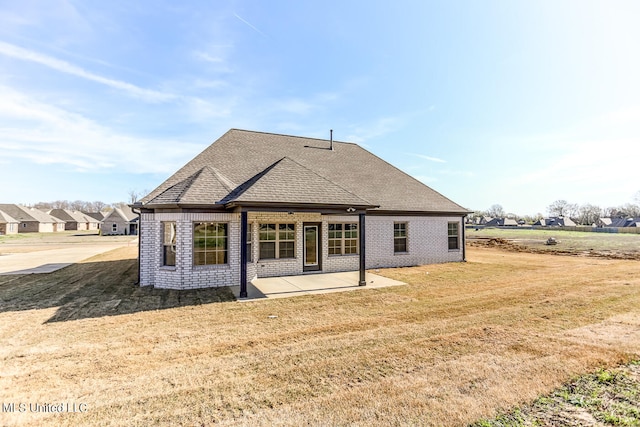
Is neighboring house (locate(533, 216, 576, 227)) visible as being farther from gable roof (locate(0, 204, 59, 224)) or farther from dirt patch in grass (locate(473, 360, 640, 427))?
gable roof (locate(0, 204, 59, 224))

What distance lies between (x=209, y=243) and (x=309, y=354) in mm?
6686

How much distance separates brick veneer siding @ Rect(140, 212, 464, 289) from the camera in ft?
33.1

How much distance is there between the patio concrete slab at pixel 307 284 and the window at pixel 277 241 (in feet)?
3.26

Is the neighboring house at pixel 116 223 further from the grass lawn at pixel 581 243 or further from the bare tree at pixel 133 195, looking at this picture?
the grass lawn at pixel 581 243

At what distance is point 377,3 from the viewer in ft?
37.4

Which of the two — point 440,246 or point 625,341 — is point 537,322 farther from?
point 440,246

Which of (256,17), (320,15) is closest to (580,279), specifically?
(320,15)

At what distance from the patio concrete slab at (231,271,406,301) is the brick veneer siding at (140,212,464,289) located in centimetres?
63

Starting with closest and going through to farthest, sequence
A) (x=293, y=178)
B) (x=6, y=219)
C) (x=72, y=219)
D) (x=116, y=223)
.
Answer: (x=293, y=178), (x=116, y=223), (x=6, y=219), (x=72, y=219)

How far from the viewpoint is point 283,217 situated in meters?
12.0

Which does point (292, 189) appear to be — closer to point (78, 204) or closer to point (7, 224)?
point (7, 224)

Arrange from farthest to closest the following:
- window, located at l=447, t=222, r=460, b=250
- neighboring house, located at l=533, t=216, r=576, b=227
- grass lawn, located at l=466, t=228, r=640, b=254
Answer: neighboring house, located at l=533, t=216, r=576, b=227, grass lawn, located at l=466, t=228, r=640, b=254, window, located at l=447, t=222, r=460, b=250

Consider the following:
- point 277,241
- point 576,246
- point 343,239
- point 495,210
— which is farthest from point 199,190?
point 495,210

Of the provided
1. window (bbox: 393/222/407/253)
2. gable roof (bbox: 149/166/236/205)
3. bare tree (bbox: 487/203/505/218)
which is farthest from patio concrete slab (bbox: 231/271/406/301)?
bare tree (bbox: 487/203/505/218)
